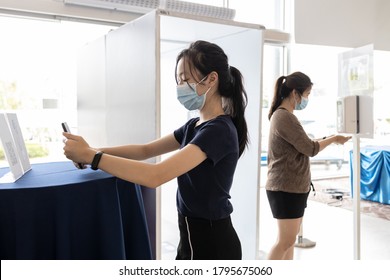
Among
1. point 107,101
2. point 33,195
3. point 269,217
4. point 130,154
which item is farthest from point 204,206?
point 269,217

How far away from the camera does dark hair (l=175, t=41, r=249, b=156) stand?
1.44 metres

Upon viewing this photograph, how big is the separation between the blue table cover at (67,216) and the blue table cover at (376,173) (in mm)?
4737

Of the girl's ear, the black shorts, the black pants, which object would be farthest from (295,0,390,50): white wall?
the black pants

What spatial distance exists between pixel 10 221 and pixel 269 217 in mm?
4092

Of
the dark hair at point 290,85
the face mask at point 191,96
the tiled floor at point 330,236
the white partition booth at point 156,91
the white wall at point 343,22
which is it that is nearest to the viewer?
the face mask at point 191,96

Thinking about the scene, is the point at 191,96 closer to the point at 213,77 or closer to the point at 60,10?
the point at 213,77

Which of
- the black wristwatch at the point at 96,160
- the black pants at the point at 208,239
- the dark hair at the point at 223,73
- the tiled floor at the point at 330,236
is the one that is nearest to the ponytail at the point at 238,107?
the dark hair at the point at 223,73

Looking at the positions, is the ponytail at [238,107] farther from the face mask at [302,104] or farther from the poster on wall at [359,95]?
the poster on wall at [359,95]

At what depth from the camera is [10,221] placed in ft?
4.08

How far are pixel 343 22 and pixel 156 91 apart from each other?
4.18 m

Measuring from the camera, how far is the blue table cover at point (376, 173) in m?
5.21

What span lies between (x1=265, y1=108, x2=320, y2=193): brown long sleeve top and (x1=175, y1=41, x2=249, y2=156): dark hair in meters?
0.77

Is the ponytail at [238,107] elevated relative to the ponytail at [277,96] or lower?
lower

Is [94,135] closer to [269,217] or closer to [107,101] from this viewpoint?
[107,101]
